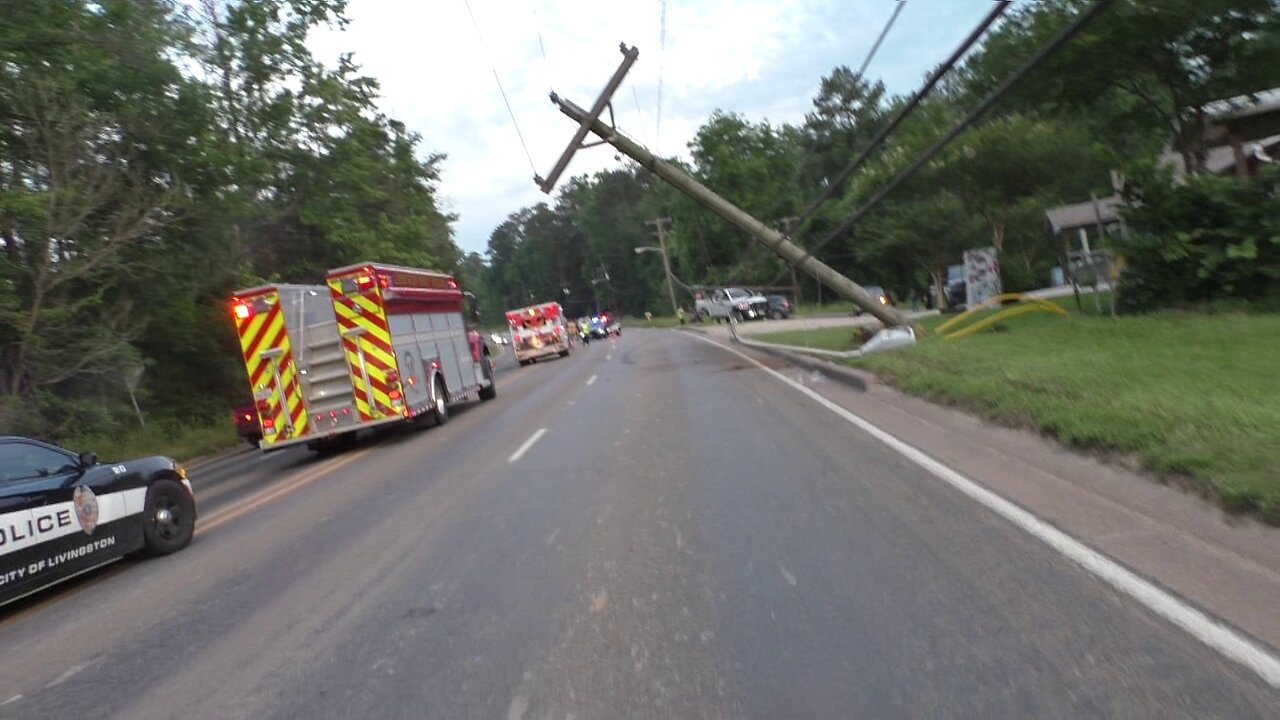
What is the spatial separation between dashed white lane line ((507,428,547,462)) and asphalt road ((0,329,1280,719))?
6.44 ft

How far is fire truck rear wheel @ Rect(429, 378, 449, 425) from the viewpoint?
20.7 metres

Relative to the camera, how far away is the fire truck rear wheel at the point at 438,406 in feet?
68.0

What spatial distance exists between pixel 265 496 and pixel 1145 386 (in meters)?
10.5

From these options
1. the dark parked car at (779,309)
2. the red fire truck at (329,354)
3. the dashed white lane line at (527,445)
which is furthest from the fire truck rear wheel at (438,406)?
the dark parked car at (779,309)

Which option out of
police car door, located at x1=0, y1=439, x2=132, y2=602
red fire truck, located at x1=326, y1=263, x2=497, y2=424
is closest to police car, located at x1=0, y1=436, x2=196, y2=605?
police car door, located at x1=0, y1=439, x2=132, y2=602

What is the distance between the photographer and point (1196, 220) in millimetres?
20016

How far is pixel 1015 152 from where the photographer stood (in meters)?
35.6

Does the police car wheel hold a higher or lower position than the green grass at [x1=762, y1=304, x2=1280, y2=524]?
higher

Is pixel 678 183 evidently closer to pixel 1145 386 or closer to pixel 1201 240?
pixel 1201 240

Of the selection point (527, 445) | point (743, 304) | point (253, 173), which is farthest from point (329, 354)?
point (743, 304)

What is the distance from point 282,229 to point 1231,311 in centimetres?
2634

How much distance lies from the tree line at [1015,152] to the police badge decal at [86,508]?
13.2 metres

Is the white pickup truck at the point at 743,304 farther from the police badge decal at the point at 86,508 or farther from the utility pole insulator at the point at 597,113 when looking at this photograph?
the police badge decal at the point at 86,508

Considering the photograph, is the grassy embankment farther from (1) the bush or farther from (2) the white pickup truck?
(2) the white pickup truck
